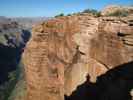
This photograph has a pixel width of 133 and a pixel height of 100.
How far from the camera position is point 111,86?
33.9 meters

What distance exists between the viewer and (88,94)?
40000 millimetres

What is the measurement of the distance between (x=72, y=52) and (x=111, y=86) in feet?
36.3

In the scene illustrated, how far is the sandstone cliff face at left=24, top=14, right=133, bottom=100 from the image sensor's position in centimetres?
3447

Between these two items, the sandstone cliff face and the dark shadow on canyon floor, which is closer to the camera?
the dark shadow on canyon floor

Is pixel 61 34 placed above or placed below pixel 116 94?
above

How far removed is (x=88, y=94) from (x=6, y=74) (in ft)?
395

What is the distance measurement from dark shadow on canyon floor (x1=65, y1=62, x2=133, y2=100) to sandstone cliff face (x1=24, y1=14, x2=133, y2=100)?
78cm

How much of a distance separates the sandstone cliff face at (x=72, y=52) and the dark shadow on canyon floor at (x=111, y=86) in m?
0.78

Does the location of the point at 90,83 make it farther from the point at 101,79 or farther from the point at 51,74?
the point at 51,74

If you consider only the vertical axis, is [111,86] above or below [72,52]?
below

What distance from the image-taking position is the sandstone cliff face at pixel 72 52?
113ft

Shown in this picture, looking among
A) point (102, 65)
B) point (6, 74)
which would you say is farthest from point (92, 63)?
point (6, 74)

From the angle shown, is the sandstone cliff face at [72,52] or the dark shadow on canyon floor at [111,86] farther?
the sandstone cliff face at [72,52]

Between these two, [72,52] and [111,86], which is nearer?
[111,86]
